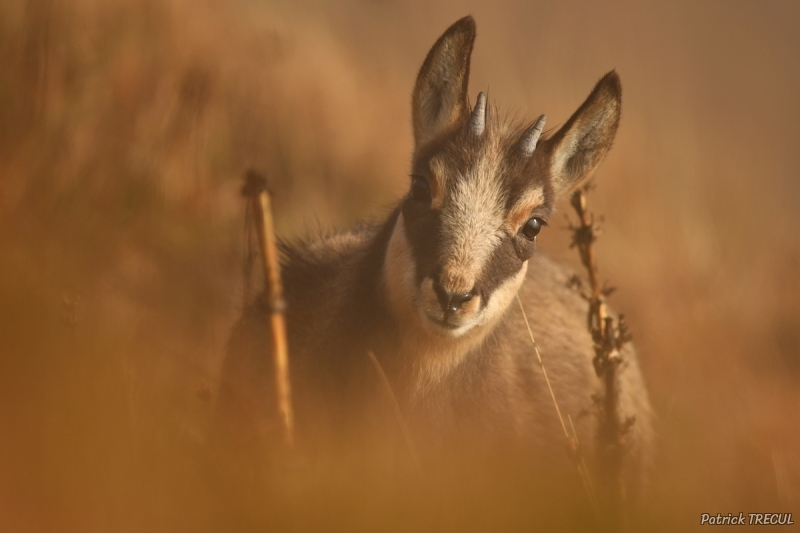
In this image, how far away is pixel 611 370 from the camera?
3916 millimetres

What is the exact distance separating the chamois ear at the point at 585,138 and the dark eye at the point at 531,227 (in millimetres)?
448

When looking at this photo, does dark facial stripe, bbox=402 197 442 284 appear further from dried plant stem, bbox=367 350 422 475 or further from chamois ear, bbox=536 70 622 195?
chamois ear, bbox=536 70 622 195

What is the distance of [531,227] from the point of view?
15.6 feet

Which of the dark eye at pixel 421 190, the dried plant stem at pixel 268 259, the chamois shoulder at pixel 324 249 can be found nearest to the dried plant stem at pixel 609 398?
the dark eye at pixel 421 190

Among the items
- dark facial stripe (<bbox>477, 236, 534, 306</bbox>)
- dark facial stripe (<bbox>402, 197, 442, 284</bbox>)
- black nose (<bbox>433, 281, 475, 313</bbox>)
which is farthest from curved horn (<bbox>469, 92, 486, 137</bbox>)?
black nose (<bbox>433, 281, 475, 313</bbox>)

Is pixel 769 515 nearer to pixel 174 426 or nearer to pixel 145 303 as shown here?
pixel 174 426

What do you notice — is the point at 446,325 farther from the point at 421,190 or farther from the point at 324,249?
the point at 324,249

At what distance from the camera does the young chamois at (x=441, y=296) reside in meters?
4.42

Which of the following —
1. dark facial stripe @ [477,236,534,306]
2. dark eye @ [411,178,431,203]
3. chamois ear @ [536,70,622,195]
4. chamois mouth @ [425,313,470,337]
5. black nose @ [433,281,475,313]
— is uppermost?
chamois ear @ [536,70,622,195]

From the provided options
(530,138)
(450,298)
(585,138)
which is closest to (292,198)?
(585,138)

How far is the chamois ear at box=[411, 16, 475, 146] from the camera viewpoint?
4875 millimetres

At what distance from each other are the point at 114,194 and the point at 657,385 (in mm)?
5731

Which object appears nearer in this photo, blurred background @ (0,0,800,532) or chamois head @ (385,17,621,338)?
blurred background @ (0,0,800,532)

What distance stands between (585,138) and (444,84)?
918 millimetres
